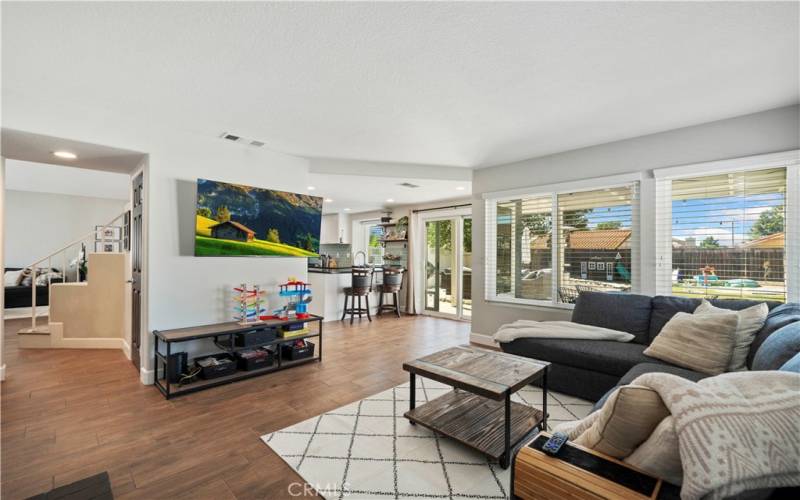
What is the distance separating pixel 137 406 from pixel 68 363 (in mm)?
1833

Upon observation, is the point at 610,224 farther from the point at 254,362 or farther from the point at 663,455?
the point at 254,362

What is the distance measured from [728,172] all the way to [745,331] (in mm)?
1547

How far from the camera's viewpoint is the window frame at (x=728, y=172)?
282 centimetres

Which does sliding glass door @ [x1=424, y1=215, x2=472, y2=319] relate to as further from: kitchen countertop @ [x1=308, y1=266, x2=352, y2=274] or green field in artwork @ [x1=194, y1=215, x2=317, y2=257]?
green field in artwork @ [x1=194, y1=215, x2=317, y2=257]

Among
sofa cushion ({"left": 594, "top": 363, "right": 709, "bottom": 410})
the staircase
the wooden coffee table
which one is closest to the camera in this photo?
the wooden coffee table

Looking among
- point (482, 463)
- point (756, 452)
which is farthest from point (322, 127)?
point (756, 452)

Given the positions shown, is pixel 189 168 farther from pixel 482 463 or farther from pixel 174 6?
pixel 482 463

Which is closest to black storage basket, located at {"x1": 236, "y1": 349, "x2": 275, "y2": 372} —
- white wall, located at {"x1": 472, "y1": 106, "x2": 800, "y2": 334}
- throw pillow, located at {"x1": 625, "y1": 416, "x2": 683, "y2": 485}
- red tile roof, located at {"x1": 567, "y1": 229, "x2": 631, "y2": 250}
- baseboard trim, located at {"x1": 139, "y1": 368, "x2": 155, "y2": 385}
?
baseboard trim, located at {"x1": 139, "y1": 368, "x2": 155, "y2": 385}

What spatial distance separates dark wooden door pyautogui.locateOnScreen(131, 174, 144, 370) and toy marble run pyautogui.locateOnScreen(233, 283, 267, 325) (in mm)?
898

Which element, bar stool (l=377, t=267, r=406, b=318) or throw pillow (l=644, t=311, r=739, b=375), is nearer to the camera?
throw pillow (l=644, t=311, r=739, b=375)

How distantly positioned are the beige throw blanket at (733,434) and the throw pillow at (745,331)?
1.86m

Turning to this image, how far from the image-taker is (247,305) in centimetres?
358

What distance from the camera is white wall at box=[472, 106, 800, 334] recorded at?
294 centimetres

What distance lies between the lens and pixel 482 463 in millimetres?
2053
